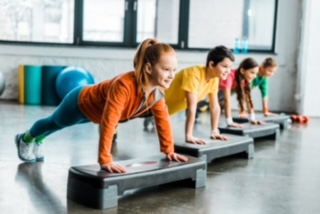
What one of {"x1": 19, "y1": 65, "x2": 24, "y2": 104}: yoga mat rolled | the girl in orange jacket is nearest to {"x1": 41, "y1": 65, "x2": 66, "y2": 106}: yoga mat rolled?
{"x1": 19, "y1": 65, "x2": 24, "y2": 104}: yoga mat rolled

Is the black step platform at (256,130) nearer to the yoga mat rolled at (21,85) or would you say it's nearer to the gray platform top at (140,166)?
the gray platform top at (140,166)

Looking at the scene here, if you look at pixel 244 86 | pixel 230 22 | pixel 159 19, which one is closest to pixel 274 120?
pixel 244 86

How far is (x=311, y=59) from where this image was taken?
→ 5637 millimetres

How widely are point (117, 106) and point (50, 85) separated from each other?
4.22 meters

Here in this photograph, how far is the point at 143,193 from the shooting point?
90.0 inches

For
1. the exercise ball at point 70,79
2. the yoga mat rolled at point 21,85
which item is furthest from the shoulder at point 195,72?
the yoga mat rolled at point 21,85

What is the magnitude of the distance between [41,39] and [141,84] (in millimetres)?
4757

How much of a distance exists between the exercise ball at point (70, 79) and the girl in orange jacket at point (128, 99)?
10.5ft

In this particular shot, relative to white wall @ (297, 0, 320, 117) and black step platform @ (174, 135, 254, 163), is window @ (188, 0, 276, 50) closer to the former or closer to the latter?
white wall @ (297, 0, 320, 117)

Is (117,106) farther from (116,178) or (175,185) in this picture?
(175,185)

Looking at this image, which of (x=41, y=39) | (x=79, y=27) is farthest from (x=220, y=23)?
(x=41, y=39)

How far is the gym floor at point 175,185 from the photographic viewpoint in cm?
208

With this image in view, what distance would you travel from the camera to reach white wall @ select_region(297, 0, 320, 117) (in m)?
5.57

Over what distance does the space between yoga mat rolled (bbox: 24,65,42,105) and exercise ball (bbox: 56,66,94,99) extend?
13.7 inches
